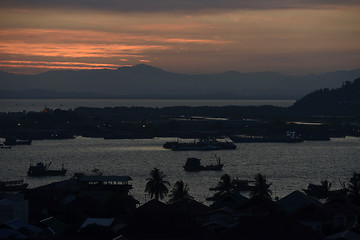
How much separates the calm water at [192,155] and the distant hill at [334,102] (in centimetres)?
8128

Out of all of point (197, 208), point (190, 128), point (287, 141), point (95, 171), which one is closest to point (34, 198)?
point (197, 208)

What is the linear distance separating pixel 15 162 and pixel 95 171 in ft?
44.0

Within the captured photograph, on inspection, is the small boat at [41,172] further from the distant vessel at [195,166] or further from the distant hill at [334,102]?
the distant hill at [334,102]

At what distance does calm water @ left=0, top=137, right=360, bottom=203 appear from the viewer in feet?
142

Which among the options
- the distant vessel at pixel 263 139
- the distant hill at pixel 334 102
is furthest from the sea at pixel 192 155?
the distant hill at pixel 334 102

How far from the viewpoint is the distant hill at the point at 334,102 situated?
158650 millimetres

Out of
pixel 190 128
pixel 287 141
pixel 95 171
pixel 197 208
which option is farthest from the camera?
pixel 190 128

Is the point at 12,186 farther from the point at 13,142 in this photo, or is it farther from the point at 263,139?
the point at 263,139

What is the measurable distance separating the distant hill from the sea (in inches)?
3166

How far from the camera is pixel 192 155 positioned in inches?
2657

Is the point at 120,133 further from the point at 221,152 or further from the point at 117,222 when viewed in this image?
the point at 117,222

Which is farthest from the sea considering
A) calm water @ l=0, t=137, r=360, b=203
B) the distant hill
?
the distant hill

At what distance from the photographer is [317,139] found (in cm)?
9306

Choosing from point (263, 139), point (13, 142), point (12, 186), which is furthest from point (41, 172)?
point (263, 139)
